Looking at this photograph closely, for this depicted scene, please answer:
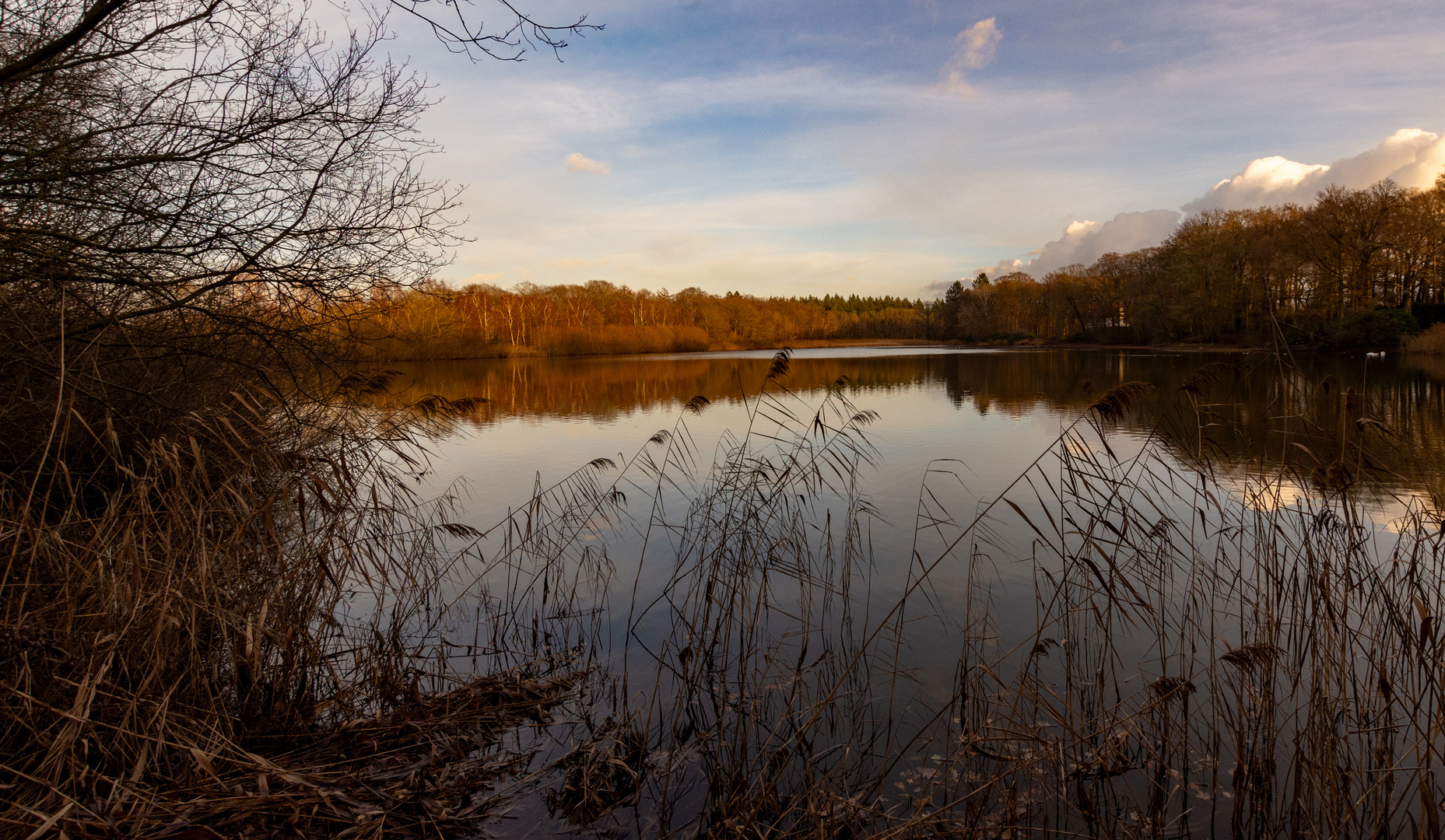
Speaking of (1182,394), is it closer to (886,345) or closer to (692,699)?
(692,699)

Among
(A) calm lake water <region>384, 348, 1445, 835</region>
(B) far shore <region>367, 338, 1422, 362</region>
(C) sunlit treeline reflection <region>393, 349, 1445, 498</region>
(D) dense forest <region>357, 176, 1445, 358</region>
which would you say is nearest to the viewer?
(C) sunlit treeline reflection <region>393, 349, 1445, 498</region>

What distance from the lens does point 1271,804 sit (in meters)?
3.01

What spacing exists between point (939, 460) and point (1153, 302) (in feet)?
160

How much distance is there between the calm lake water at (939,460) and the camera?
13.8 feet

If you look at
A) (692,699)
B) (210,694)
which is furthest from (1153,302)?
(210,694)

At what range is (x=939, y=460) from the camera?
31.0 ft

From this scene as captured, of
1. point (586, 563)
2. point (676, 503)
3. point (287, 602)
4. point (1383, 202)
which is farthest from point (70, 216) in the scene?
point (1383, 202)

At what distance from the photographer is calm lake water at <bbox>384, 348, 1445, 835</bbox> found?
13.8 ft

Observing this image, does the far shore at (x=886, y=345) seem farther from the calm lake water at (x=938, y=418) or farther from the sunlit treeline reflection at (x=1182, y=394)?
the calm lake water at (x=938, y=418)

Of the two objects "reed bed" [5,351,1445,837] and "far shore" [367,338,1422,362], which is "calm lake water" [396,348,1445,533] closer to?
"reed bed" [5,351,1445,837]

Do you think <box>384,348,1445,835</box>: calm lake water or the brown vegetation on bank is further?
<box>384,348,1445,835</box>: calm lake water

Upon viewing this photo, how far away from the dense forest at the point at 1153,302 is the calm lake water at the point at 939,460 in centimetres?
126

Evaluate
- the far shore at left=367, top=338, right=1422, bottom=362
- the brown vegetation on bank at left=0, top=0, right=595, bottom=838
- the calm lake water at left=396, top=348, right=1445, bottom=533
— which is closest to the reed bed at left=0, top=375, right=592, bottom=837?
the brown vegetation on bank at left=0, top=0, right=595, bottom=838

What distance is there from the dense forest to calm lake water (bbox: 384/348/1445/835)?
126cm
